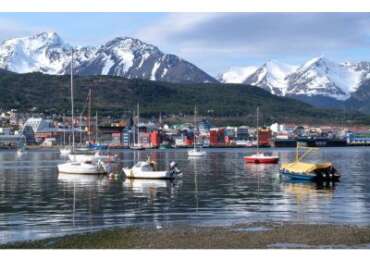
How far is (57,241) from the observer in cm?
3042

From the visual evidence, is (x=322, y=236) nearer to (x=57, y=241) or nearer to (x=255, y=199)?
(x=57, y=241)

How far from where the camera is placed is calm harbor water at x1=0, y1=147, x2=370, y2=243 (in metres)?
37.5

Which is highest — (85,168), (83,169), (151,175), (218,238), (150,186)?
(85,168)

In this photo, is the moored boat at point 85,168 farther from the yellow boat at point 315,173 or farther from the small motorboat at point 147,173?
the yellow boat at point 315,173

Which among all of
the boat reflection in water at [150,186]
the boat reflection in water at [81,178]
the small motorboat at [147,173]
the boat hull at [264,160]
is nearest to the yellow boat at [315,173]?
the boat reflection in water at [150,186]

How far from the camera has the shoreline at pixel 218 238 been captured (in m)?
29.1

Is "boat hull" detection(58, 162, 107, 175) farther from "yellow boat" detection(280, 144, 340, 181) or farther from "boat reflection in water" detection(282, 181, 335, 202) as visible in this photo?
"boat reflection in water" detection(282, 181, 335, 202)

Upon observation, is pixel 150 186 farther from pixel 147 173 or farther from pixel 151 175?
pixel 147 173

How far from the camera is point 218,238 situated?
3072cm

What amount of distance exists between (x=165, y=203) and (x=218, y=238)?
17.2 metres

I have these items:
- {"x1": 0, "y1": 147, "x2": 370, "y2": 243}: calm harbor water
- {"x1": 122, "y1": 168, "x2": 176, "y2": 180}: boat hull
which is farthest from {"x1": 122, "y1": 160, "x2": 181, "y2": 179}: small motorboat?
{"x1": 0, "y1": 147, "x2": 370, "y2": 243}: calm harbor water

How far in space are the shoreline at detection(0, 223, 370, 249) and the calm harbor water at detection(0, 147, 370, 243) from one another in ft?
7.60

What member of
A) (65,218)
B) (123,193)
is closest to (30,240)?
(65,218)

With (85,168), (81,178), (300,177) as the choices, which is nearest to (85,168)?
(85,168)
